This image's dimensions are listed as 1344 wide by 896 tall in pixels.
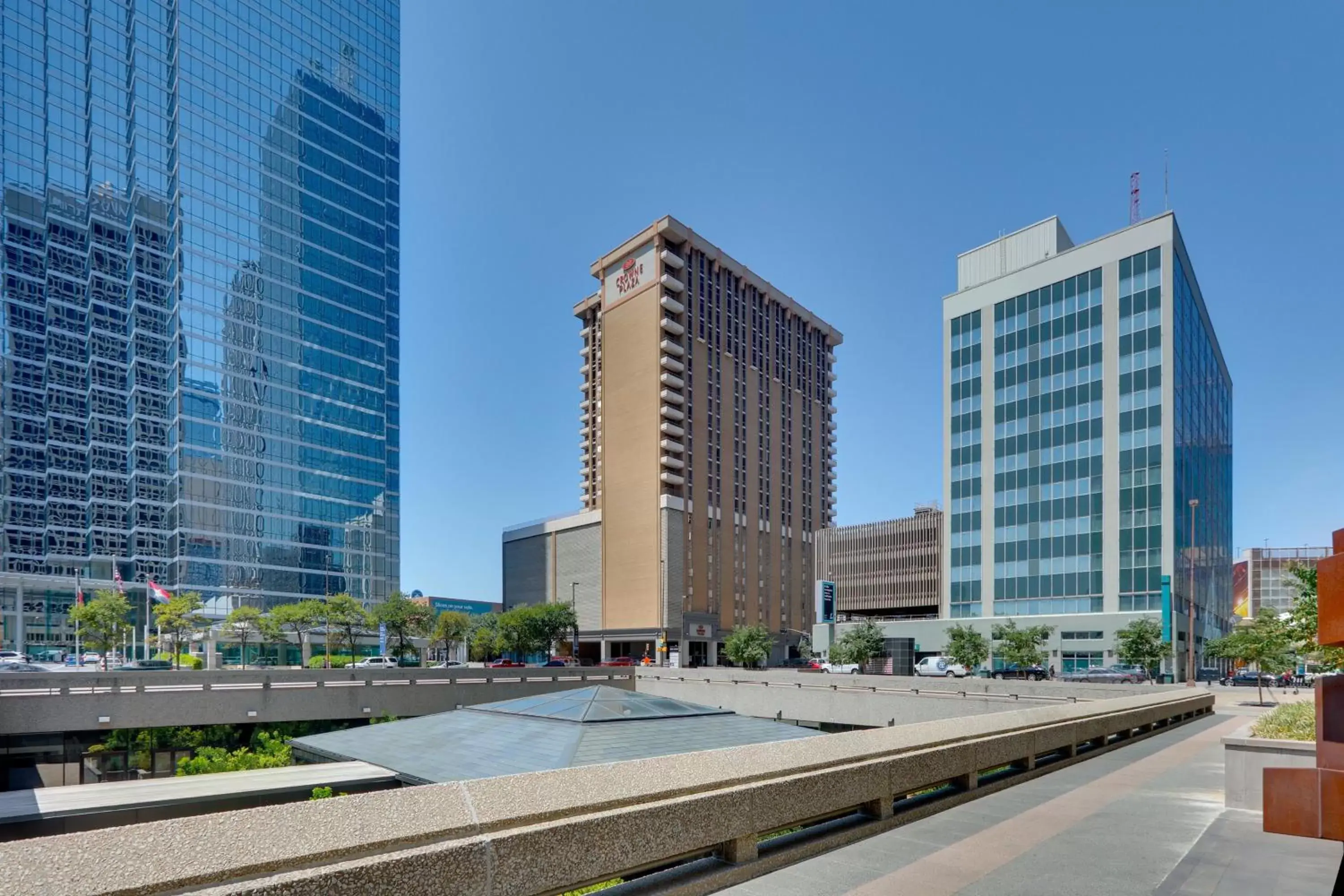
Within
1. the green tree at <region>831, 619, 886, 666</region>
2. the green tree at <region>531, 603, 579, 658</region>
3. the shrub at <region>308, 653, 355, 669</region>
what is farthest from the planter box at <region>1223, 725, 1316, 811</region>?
the green tree at <region>531, 603, 579, 658</region>

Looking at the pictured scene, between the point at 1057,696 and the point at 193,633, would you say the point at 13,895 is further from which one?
the point at 193,633

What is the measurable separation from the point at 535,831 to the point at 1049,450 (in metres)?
81.5

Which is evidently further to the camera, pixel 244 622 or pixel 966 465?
pixel 966 465

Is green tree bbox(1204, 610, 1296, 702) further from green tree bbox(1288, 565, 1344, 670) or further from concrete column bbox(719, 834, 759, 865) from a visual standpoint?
concrete column bbox(719, 834, 759, 865)

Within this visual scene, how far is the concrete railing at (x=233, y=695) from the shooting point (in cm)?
3378

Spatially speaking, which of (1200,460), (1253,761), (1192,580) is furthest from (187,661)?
(1200,460)

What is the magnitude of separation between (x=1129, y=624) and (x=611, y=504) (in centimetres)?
6345

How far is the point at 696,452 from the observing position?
354 feet

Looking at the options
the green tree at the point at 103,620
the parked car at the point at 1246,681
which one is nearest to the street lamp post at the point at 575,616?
the green tree at the point at 103,620

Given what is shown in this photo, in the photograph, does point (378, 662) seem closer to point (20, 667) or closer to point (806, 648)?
point (20, 667)

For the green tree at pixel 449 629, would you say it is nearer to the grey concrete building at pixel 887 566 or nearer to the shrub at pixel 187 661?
the shrub at pixel 187 661

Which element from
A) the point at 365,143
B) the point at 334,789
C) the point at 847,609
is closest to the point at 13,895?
the point at 334,789

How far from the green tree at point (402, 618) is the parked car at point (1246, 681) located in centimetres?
7135

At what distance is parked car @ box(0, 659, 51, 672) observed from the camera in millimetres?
53906
